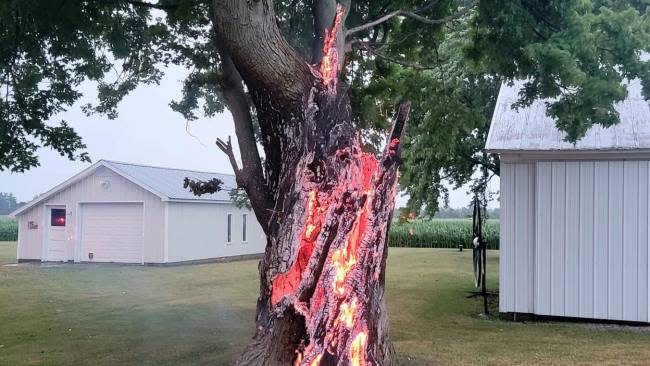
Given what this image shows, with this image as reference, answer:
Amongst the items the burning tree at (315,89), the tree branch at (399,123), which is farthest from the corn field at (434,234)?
the tree branch at (399,123)

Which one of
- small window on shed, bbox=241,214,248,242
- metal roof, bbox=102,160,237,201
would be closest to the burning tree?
metal roof, bbox=102,160,237,201

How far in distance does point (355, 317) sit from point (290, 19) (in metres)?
5.11

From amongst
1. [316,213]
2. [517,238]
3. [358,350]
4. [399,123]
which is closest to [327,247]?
[316,213]

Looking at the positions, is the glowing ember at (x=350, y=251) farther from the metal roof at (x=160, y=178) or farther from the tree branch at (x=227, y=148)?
the metal roof at (x=160, y=178)

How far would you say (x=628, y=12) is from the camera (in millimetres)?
7316

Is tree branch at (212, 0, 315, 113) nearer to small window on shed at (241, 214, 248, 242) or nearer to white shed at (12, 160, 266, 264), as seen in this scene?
white shed at (12, 160, 266, 264)

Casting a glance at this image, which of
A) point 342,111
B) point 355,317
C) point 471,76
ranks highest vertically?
point 471,76

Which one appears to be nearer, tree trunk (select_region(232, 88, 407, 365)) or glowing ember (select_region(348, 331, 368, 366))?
tree trunk (select_region(232, 88, 407, 365))

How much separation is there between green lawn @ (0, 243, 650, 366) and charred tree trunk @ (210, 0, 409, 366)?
2592mm

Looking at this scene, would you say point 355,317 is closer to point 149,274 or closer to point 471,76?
point 471,76

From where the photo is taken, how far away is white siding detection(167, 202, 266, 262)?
22.3 meters

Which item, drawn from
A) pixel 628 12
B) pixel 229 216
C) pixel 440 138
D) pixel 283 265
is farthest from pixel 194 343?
pixel 229 216

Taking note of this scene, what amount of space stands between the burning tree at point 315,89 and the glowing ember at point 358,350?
0.05ft

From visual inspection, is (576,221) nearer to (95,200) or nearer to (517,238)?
(517,238)
